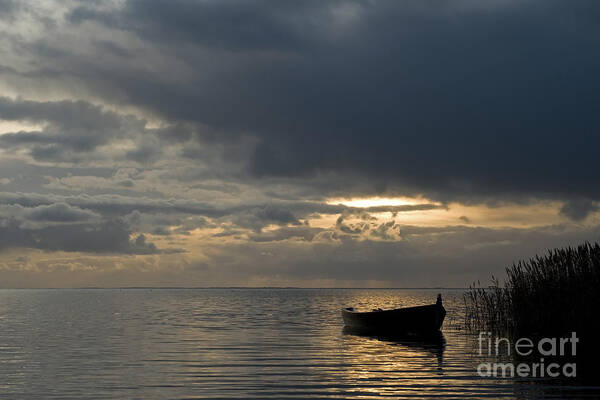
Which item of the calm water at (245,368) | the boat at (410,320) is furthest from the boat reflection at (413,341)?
the boat at (410,320)

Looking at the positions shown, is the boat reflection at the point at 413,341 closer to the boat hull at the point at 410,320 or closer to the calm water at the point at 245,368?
the calm water at the point at 245,368

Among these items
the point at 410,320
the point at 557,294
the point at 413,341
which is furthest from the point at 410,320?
the point at 557,294

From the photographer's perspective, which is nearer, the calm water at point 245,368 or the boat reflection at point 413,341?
the calm water at point 245,368

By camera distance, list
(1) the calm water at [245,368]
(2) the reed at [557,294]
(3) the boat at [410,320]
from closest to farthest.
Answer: (1) the calm water at [245,368], (2) the reed at [557,294], (3) the boat at [410,320]

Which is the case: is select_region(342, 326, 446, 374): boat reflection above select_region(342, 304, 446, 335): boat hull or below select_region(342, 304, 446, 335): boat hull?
below

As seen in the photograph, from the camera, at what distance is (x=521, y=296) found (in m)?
36.0

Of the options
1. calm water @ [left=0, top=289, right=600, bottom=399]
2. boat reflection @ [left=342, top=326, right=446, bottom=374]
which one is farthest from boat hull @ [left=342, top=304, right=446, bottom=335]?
calm water @ [left=0, top=289, right=600, bottom=399]

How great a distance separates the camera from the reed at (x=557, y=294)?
30.8 m

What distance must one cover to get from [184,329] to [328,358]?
23.5 m

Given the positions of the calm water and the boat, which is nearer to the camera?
the calm water

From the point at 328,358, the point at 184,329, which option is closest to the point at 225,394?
the point at 328,358

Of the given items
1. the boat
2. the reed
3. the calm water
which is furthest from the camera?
the boat

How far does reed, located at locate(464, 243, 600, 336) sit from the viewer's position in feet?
101

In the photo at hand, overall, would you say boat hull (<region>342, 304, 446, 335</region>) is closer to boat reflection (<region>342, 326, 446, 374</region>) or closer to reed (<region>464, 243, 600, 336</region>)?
boat reflection (<region>342, 326, 446, 374</region>)
